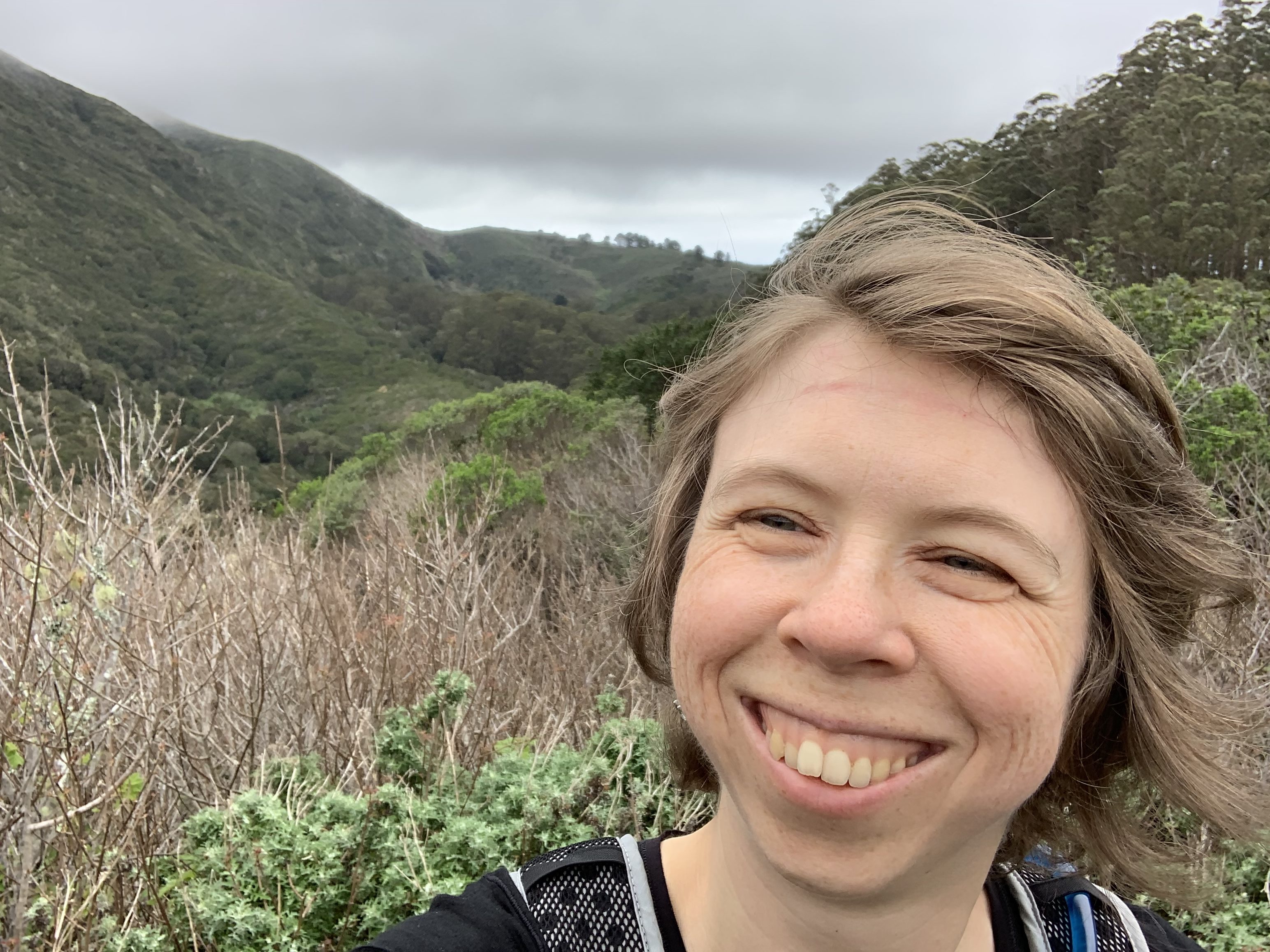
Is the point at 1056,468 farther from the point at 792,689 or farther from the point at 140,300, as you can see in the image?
the point at 140,300

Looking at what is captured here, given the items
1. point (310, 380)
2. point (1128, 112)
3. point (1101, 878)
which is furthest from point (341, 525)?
point (310, 380)

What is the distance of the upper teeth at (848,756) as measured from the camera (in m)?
0.98

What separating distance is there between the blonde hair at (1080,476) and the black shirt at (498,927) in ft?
0.52

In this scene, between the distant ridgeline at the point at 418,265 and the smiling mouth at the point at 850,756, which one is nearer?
the smiling mouth at the point at 850,756

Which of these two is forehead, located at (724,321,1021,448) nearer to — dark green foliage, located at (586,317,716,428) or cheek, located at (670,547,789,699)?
cheek, located at (670,547,789,699)

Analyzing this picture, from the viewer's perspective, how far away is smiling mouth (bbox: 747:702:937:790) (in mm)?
984

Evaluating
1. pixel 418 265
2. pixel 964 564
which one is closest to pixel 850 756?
pixel 964 564

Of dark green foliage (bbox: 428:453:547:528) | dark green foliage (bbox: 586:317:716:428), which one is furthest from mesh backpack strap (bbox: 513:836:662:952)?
dark green foliage (bbox: 586:317:716:428)

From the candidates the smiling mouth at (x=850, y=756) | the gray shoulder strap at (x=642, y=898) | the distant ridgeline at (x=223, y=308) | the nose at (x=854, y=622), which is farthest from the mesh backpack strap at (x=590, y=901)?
the distant ridgeline at (x=223, y=308)

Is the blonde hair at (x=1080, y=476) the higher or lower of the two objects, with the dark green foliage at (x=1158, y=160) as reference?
lower

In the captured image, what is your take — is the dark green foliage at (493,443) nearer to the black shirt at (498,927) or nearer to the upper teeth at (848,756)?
the black shirt at (498,927)

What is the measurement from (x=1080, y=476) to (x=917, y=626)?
0.32 meters

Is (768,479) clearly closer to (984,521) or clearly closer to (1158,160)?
(984,521)

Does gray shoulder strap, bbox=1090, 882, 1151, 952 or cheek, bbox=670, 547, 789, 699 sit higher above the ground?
cheek, bbox=670, 547, 789, 699
